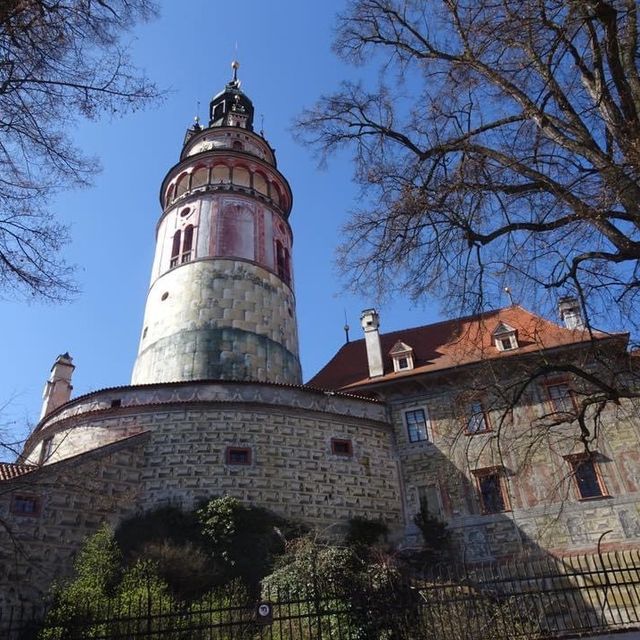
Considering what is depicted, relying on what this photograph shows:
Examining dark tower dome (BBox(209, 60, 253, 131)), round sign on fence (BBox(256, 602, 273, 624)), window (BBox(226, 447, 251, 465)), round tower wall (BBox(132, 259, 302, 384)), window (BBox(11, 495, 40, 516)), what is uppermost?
dark tower dome (BBox(209, 60, 253, 131))

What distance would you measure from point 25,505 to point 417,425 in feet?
31.1

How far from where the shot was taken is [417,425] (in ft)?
53.8

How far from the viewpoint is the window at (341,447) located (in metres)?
15.5

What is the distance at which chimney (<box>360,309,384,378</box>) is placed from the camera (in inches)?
699

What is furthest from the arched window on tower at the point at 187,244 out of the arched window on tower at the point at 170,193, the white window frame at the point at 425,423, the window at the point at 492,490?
the window at the point at 492,490

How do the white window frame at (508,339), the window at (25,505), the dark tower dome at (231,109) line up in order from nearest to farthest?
the window at (25,505) → the white window frame at (508,339) → the dark tower dome at (231,109)

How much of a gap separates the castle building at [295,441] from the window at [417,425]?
4 cm

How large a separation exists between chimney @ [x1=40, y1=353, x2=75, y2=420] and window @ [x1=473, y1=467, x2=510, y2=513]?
12.6 meters

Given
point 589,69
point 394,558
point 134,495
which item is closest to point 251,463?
point 134,495

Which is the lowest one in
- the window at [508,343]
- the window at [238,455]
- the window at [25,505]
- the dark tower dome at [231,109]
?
the window at [25,505]

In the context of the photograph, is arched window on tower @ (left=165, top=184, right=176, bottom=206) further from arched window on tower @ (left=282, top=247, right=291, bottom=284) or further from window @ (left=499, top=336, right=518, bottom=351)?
window @ (left=499, top=336, right=518, bottom=351)

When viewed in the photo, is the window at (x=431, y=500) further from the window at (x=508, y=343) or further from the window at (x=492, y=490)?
the window at (x=508, y=343)

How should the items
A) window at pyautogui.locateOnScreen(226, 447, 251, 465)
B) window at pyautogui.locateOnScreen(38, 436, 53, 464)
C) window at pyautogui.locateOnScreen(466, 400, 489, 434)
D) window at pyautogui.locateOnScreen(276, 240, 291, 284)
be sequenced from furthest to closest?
1. window at pyautogui.locateOnScreen(276, 240, 291, 284)
2. window at pyautogui.locateOnScreen(38, 436, 53, 464)
3. window at pyautogui.locateOnScreen(226, 447, 251, 465)
4. window at pyautogui.locateOnScreen(466, 400, 489, 434)

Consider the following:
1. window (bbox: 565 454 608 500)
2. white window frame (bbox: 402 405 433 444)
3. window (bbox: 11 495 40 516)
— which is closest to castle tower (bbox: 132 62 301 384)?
white window frame (bbox: 402 405 433 444)
